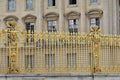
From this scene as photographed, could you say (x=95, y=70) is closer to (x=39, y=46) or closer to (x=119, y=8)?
(x=39, y=46)

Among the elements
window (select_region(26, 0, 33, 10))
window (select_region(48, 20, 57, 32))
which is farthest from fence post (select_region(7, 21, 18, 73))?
window (select_region(26, 0, 33, 10))

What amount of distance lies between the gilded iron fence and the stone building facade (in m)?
33.9

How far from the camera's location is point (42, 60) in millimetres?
19594

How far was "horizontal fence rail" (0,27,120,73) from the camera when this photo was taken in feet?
60.1

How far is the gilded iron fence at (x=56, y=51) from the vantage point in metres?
18.3

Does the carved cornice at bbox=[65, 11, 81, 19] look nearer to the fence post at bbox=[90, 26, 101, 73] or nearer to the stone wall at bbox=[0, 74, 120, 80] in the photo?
the fence post at bbox=[90, 26, 101, 73]

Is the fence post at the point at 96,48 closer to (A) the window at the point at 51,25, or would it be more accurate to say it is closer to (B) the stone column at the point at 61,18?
(B) the stone column at the point at 61,18

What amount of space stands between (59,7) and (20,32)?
39575mm

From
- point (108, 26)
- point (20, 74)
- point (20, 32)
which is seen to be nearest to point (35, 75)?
point (20, 74)

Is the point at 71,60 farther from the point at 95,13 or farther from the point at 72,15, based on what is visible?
the point at 72,15

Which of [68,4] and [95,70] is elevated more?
[68,4]

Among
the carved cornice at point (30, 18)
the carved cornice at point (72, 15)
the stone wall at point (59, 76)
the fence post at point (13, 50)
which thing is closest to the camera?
the stone wall at point (59, 76)

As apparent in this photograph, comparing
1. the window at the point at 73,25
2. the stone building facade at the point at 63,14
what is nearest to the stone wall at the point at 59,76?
the stone building facade at the point at 63,14

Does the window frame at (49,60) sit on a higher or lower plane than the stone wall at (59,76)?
higher
